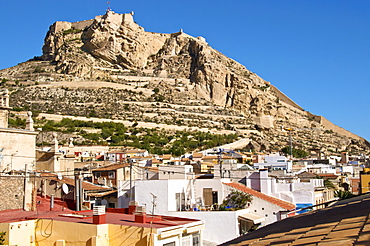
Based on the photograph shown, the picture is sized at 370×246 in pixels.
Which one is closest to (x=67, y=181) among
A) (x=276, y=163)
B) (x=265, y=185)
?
(x=265, y=185)

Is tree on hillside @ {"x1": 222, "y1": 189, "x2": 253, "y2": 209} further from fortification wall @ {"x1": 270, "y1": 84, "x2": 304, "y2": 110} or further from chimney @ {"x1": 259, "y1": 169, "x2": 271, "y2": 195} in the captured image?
fortification wall @ {"x1": 270, "y1": 84, "x2": 304, "y2": 110}

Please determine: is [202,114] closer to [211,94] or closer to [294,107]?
[211,94]

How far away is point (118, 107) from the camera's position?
77.2 meters

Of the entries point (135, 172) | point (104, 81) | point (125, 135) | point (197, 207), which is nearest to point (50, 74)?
point (104, 81)

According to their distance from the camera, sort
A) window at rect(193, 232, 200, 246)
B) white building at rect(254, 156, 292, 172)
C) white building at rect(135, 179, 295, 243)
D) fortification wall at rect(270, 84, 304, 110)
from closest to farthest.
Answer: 1. window at rect(193, 232, 200, 246)
2. white building at rect(135, 179, 295, 243)
3. white building at rect(254, 156, 292, 172)
4. fortification wall at rect(270, 84, 304, 110)

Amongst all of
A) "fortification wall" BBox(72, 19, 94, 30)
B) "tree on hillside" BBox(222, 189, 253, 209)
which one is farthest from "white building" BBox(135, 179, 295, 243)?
"fortification wall" BBox(72, 19, 94, 30)

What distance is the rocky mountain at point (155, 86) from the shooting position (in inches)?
3066

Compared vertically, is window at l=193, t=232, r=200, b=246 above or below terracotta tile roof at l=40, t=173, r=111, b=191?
below

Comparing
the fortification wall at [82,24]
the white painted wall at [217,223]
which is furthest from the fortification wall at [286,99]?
the white painted wall at [217,223]

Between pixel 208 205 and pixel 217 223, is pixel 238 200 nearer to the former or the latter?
pixel 208 205

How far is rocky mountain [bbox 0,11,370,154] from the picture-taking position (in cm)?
7788

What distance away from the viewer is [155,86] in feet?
292

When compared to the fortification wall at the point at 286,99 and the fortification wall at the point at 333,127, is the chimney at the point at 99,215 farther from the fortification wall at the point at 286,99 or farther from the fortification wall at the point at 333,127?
the fortification wall at the point at 286,99

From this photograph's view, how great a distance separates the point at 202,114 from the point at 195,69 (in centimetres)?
1452
